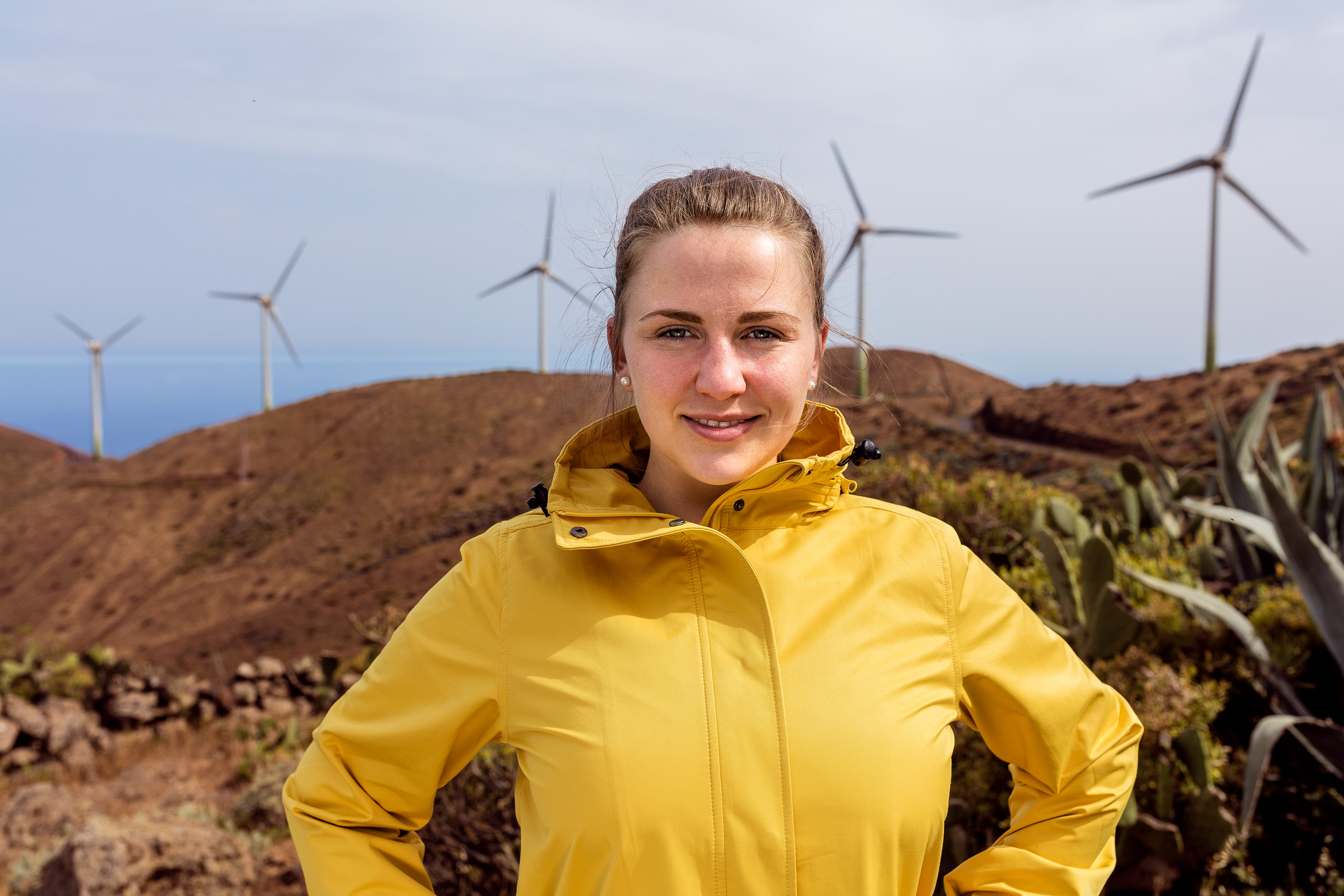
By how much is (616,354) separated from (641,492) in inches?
11.5

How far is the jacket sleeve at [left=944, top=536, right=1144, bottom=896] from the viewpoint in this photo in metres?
1.66

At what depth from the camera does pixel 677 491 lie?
5.76 feet

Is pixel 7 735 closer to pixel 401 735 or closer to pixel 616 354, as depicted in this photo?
pixel 401 735

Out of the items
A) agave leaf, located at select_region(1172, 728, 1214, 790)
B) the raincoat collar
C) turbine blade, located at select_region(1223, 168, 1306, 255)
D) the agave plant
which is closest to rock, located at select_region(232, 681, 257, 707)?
the agave plant

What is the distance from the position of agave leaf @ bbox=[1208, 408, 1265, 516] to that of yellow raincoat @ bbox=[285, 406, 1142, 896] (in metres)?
3.87

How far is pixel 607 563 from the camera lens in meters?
1.58

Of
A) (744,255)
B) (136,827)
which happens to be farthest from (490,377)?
(744,255)

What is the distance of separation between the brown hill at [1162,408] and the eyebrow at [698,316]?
1081 cm

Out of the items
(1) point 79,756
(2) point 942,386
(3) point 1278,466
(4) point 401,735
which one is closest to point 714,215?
(4) point 401,735

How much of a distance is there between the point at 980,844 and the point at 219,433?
2255 centimetres

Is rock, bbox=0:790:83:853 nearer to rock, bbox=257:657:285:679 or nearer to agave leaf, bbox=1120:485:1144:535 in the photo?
rock, bbox=257:657:285:679

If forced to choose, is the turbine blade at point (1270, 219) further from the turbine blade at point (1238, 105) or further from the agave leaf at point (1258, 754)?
the agave leaf at point (1258, 754)

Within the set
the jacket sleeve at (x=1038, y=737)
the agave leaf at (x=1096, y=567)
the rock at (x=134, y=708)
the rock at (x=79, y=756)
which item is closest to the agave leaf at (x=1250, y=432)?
the agave leaf at (x=1096, y=567)

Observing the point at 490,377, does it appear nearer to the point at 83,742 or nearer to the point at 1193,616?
the point at 83,742
